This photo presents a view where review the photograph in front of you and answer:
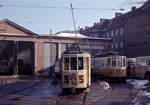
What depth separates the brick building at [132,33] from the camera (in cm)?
4251

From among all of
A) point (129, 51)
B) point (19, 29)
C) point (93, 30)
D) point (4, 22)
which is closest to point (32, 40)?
point (19, 29)

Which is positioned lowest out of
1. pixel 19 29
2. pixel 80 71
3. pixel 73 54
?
pixel 80 71

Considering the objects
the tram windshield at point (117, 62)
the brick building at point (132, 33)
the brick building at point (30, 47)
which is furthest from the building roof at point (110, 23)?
the tram windshield at point (117, 62)

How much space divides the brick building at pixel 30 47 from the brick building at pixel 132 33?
7177 mm

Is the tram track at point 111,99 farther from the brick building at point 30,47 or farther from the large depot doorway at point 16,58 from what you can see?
the large depot doorway at point 16,58

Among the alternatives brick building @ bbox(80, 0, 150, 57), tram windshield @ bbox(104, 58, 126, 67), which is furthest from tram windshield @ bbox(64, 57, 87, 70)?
brick building @ bbox(80, 0, 150, 57)

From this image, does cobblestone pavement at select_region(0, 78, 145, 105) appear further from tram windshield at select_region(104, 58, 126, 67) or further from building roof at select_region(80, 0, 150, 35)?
building roof at select_region(80, 0, 150, 35)

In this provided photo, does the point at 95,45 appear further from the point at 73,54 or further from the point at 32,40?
the point at 73,54

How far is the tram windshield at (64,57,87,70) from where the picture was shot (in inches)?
603

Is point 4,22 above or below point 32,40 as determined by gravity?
above

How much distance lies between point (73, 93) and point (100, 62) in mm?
11463

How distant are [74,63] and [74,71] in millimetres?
551

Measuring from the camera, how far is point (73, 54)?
50.6ft

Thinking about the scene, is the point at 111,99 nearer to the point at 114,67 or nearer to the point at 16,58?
the point at 114,67
